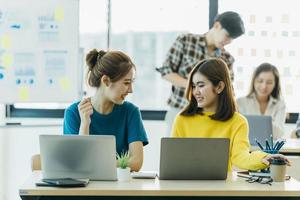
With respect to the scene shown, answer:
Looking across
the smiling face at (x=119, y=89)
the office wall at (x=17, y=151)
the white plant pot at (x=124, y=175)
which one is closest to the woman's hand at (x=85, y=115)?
the smiling face at (x=119, y=89)

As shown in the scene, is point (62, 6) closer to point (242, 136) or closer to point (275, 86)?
point (275, 86)

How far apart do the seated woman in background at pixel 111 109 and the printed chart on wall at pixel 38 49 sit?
1.63 metres

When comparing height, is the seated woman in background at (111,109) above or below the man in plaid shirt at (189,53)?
below

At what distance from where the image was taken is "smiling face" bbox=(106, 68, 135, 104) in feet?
9.48

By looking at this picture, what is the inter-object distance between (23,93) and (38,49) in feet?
1.20

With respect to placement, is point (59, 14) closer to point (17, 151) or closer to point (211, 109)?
point (17, 151)

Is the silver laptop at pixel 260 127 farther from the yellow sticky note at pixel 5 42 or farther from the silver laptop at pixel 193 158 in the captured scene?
the yellow sticky note at pixel 5 42

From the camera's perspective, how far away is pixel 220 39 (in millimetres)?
4180

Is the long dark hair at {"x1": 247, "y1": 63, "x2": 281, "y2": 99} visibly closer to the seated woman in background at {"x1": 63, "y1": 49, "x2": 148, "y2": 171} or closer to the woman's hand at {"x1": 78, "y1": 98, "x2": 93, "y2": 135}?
the seated woman in background at {"x1": 63, "y1": 49, "x2": 148, "y2": 171}

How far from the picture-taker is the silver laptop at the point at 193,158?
2344 mm

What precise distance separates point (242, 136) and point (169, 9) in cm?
244

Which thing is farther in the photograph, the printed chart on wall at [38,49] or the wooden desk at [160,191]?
the printed chart on wall at [38,49]

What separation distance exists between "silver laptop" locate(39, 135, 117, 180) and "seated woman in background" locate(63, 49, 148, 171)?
0.51 metres

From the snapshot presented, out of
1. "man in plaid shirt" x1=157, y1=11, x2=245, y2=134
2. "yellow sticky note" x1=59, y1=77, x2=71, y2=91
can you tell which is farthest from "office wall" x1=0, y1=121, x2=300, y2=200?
"man in plaid shirt" x1=157, y1=11, x2=245, y2=134
